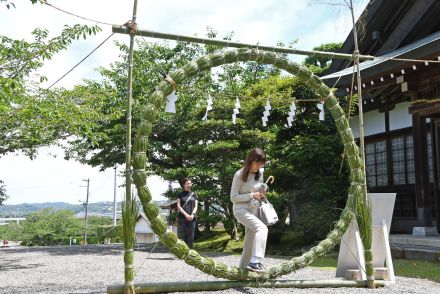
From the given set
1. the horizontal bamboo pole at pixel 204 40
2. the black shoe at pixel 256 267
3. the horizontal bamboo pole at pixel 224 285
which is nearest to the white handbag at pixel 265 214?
the black shoe at pixel 256 267

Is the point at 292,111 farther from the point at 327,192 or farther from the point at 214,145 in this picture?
the point at 214,145

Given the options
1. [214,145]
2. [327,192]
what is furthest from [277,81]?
[327,192]

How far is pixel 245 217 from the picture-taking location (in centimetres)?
538

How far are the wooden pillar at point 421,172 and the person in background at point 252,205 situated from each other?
19.1ft

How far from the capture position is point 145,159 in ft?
16.0

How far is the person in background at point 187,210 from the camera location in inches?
322

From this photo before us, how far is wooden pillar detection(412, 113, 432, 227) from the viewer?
985 centimetres

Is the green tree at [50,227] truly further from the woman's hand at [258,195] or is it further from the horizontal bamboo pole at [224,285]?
the woman's hand at [258,195]

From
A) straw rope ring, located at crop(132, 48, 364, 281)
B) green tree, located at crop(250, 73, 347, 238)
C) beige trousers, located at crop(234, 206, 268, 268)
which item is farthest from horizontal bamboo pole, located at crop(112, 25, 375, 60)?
green tree, located at crop(250, 73, 347, 238)

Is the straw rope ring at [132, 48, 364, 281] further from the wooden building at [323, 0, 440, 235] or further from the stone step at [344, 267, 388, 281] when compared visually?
the wooden building at [323, 0, 440, 235]

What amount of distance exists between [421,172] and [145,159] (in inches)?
283

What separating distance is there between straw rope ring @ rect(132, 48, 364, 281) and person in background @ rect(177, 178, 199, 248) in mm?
2923

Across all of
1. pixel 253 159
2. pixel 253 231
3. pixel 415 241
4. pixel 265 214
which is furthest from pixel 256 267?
pixel 415 241

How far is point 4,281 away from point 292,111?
5.06 m
